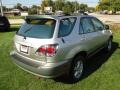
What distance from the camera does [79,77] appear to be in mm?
5242

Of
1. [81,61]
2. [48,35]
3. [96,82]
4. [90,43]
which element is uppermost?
[48,35]

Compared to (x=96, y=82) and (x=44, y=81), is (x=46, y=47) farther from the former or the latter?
(x=96, y=82)

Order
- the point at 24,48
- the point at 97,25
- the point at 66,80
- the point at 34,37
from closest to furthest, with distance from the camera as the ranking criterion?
the point at 34,37 → the point at 24,48 → the point at 66,80 → the point at 97,25

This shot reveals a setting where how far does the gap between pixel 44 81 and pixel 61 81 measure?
0.43 meters

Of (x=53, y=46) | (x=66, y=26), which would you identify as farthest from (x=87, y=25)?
(x=53, y=46)

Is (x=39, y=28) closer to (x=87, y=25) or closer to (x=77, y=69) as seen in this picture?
(x=77, y=69)

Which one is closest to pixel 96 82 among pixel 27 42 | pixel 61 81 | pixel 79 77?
pixel 79 77

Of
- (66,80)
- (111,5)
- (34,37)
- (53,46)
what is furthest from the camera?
(111,5)

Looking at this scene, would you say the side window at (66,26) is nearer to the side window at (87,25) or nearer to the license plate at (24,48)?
the side window at (87,25)

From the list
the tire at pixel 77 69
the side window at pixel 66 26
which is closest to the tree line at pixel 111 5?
the tire at pixel 77 69

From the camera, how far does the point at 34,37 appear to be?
447 centimetres

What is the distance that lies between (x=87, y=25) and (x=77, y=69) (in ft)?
4.23

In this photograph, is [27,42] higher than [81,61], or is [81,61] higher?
[27,42]

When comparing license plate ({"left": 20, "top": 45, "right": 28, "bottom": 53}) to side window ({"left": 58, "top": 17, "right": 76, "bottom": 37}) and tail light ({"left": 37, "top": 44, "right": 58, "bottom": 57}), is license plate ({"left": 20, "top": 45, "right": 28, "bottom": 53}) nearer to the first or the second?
tail light ({"left": 37, "top": 44, "right": 58, "bottom": 57})
